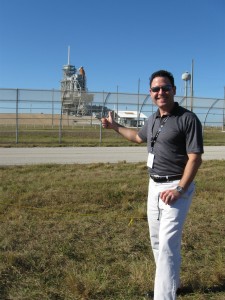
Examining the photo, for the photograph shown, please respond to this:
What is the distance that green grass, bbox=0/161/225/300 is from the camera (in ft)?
11.3

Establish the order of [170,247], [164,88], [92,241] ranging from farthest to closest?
1. [92,241]
2. [164,88]
3. [170,247]

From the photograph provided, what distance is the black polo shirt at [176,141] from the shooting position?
286 cm

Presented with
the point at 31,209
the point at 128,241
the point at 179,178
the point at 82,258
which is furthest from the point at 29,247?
the point at 179,178

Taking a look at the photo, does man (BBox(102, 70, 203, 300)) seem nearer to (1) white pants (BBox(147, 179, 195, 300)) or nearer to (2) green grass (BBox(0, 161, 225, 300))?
(1) white pants (BBox(147, 179, 195, 300))

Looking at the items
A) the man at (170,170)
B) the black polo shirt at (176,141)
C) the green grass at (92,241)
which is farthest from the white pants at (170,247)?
the green grass at (92,241)

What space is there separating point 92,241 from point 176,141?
79.6 inches

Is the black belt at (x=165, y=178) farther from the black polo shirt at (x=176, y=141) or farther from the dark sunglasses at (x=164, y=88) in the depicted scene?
the dark sunglasses at (x=164, y=88)

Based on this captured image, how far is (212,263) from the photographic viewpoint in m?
3.99

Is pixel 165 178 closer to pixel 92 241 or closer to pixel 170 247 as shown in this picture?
pixel 170 247

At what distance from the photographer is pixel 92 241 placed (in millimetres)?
4523

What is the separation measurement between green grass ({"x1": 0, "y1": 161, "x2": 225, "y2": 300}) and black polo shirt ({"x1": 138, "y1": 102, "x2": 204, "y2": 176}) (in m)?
1.12

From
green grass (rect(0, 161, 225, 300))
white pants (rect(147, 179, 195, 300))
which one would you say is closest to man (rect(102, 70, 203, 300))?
white pants (rect(147, 179, 195, 300))


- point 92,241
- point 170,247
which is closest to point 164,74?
point 170,247

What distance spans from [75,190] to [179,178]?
4.16m
